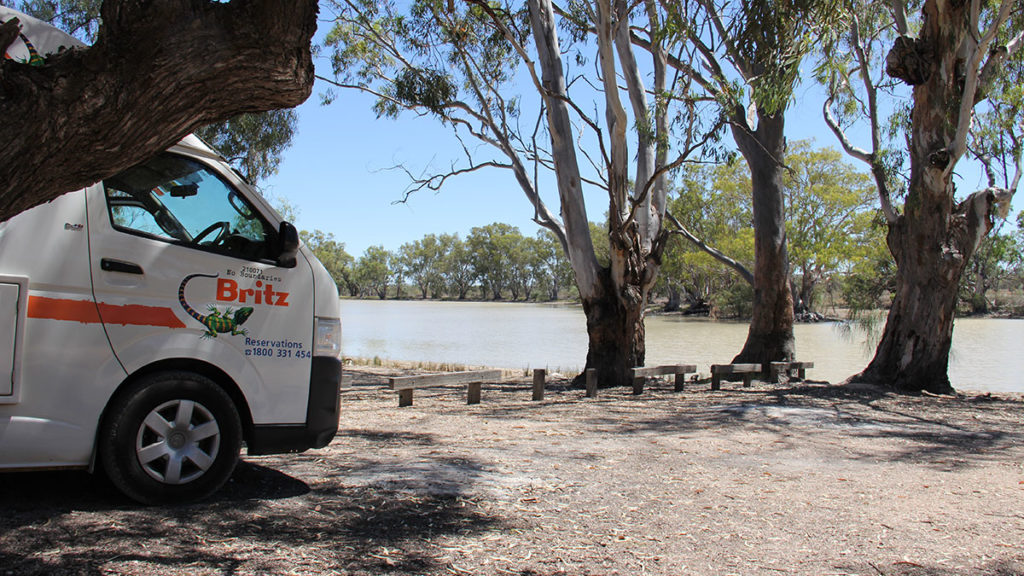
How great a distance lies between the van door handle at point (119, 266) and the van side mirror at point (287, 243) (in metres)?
0.66

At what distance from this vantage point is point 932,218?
10.9 m

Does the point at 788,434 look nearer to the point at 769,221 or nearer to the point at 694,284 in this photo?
the point at 769,221

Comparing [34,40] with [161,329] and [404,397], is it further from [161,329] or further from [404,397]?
[404,397]

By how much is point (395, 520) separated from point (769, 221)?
Answer: 1024cm

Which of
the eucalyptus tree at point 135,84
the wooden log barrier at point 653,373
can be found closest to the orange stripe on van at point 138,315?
the eucalyptus tree at point 135,84

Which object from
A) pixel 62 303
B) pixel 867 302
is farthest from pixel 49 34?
pixel 867 302

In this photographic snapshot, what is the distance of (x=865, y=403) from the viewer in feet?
31.0

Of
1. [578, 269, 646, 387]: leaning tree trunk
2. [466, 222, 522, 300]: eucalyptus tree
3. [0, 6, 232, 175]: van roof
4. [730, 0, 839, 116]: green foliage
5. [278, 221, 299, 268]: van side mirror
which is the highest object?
[466, 222, 522, 300]: eucalyptus tree

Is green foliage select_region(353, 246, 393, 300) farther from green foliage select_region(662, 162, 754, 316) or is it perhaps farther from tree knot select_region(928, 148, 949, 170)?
tree knot select_region(928, 148, 949, 170)

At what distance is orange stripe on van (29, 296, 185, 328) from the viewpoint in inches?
133

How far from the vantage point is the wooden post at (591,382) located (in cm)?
973

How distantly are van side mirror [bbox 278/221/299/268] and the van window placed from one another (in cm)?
9

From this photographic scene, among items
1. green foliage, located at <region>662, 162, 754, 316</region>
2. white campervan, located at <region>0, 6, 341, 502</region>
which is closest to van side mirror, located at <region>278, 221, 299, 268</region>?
white campervan, located at <region>0, 6, 341, 502</region>

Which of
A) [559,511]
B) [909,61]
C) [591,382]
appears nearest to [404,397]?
[591,382]
